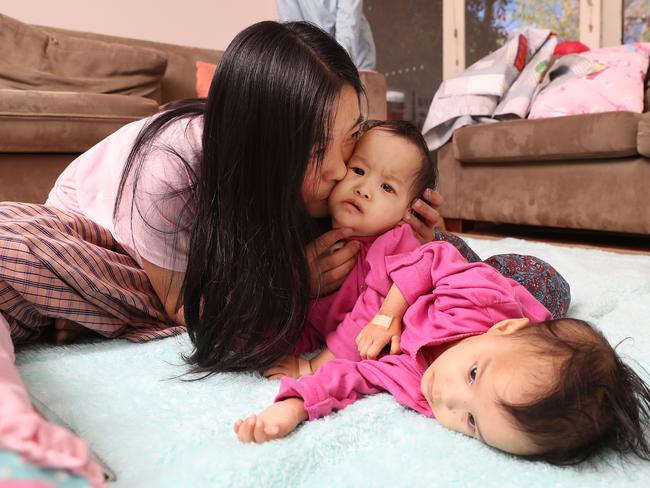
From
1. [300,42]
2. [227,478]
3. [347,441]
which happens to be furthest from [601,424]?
[300,42]

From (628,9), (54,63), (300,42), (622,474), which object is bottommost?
(622,474)

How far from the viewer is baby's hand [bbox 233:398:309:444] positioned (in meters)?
0.66

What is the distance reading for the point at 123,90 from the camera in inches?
98.6

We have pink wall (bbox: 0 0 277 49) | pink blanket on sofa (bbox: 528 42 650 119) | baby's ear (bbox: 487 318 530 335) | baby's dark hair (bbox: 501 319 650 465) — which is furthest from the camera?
pink wall (bbox: 0 0 277 49)

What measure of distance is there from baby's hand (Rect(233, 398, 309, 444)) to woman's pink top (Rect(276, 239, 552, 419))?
0.02 m

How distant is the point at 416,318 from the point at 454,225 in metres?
2.25

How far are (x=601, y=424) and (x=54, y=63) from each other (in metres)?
2.47

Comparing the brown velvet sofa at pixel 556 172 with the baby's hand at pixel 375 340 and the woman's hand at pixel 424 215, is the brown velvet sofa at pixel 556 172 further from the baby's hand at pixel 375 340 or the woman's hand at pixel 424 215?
the baby's hand at pixel 375 340

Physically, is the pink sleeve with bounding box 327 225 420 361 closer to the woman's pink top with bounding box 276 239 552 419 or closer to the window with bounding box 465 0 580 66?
the woman's pink top with bounding box 276 239 552 419

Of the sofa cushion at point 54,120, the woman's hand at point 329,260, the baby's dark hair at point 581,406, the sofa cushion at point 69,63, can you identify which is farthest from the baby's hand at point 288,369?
the sofa cushion at point 69,63

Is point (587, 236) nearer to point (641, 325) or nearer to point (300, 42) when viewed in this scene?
point (641, 325)

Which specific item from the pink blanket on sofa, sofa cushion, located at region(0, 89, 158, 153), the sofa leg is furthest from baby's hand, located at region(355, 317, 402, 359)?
the sofa leg

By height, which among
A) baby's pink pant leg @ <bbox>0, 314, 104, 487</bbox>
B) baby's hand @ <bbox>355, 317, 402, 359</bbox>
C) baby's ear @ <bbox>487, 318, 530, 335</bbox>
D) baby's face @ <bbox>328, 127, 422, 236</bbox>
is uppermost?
baby's face @ <bbox>328, 127, 422, 236</bbox>

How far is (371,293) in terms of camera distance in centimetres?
91
